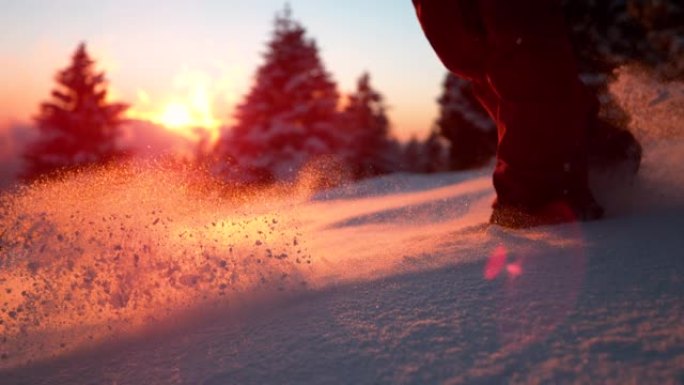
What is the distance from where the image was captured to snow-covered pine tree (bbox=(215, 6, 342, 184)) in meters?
20.3

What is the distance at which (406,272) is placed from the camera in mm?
3896

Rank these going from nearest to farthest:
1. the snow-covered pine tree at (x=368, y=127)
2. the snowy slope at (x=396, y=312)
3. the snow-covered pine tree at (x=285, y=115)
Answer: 1. the snowy slope at (x=396, y=312)
2. the snow-covered pine tree at (x=285, y=115)
3. the snow-covered pine tree at (x=368, y=127)

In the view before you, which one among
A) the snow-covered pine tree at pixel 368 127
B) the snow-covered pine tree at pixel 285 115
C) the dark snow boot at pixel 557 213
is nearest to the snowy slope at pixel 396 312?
the dark snow boot at pixel 557 213

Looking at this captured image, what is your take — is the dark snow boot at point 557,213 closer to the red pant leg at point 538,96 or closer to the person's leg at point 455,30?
the red pant leg at point 538,96

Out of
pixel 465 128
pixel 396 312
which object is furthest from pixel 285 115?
pixel 396 312

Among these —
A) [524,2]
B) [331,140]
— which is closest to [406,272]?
[524,2]

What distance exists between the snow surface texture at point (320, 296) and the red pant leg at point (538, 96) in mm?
601

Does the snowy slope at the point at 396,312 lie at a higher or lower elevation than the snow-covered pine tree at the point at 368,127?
lower

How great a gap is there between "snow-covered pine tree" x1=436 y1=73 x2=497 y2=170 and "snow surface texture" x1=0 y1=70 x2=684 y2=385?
50.6 ft

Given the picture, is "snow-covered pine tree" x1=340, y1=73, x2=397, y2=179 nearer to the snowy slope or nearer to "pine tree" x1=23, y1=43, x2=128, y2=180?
"pine tree" x1=23, y1=43, x2=128, y2=180

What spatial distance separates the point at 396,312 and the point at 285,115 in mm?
18117

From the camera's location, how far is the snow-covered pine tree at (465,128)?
2109 cm

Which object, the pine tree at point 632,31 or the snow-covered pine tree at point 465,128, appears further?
the snow-covered pine tree at point 465,128

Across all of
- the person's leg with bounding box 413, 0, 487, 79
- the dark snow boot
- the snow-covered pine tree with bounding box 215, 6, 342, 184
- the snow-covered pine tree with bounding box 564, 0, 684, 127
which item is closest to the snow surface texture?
the dark snow boot
